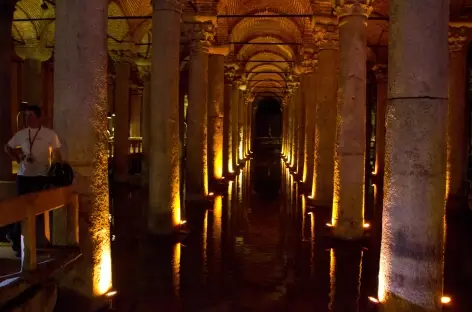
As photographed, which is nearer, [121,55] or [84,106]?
[84,106]

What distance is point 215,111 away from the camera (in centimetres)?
1540

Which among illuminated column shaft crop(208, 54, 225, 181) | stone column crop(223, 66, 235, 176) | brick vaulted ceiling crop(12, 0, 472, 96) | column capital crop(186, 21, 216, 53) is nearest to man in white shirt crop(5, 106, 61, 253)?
column capital crop(186, 21, 216, 53)

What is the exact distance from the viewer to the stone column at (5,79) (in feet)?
34.1

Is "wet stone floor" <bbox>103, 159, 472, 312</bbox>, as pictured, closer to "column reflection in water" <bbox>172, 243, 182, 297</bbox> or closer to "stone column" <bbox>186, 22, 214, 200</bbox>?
"column reflection in water" <bbox>172, 243, 182, 297</bbox>

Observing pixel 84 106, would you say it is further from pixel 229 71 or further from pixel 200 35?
pixel 229 71

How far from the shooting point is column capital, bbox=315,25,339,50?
12156 mm

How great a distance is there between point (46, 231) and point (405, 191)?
3526 millimetres

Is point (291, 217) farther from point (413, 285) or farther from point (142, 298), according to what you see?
point (413, 285)

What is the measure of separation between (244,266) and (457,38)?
947 cm

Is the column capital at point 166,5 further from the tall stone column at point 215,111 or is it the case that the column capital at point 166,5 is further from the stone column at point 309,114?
the stone column at point 309,114

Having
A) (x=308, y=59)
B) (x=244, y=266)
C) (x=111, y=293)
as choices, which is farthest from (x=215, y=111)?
(x=111, y=293)

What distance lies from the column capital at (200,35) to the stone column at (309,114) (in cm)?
401

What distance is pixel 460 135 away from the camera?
1348 centimetres

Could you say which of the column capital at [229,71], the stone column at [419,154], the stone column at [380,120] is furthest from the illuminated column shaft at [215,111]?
the stone column at [419,154]
